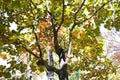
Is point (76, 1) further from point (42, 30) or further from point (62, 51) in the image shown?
point (42, 30)

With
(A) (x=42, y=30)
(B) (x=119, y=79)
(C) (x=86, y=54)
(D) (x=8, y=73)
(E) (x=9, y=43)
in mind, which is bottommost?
(D) (x=8, y=73)

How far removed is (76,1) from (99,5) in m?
0.50

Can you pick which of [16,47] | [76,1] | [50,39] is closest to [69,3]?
[76,1]

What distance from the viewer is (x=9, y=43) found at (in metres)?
5.51

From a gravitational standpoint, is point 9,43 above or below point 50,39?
below

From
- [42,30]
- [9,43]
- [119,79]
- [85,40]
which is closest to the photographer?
[9,43]

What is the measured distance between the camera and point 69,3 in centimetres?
595

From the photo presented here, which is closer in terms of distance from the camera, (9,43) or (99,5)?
(9,43)

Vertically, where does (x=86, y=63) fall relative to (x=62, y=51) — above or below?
above

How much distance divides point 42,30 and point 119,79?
20.7 metres

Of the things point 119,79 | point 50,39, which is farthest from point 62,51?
point 119,79

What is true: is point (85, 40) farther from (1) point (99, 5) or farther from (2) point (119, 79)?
(2) point (119, 79)

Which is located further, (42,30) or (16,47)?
(42,30)

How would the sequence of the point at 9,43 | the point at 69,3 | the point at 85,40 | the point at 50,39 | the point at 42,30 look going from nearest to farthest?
the point at 9,43 → the point at 69,3 → the point at 85,40 → the point at 42,30 → the point at 50,39
